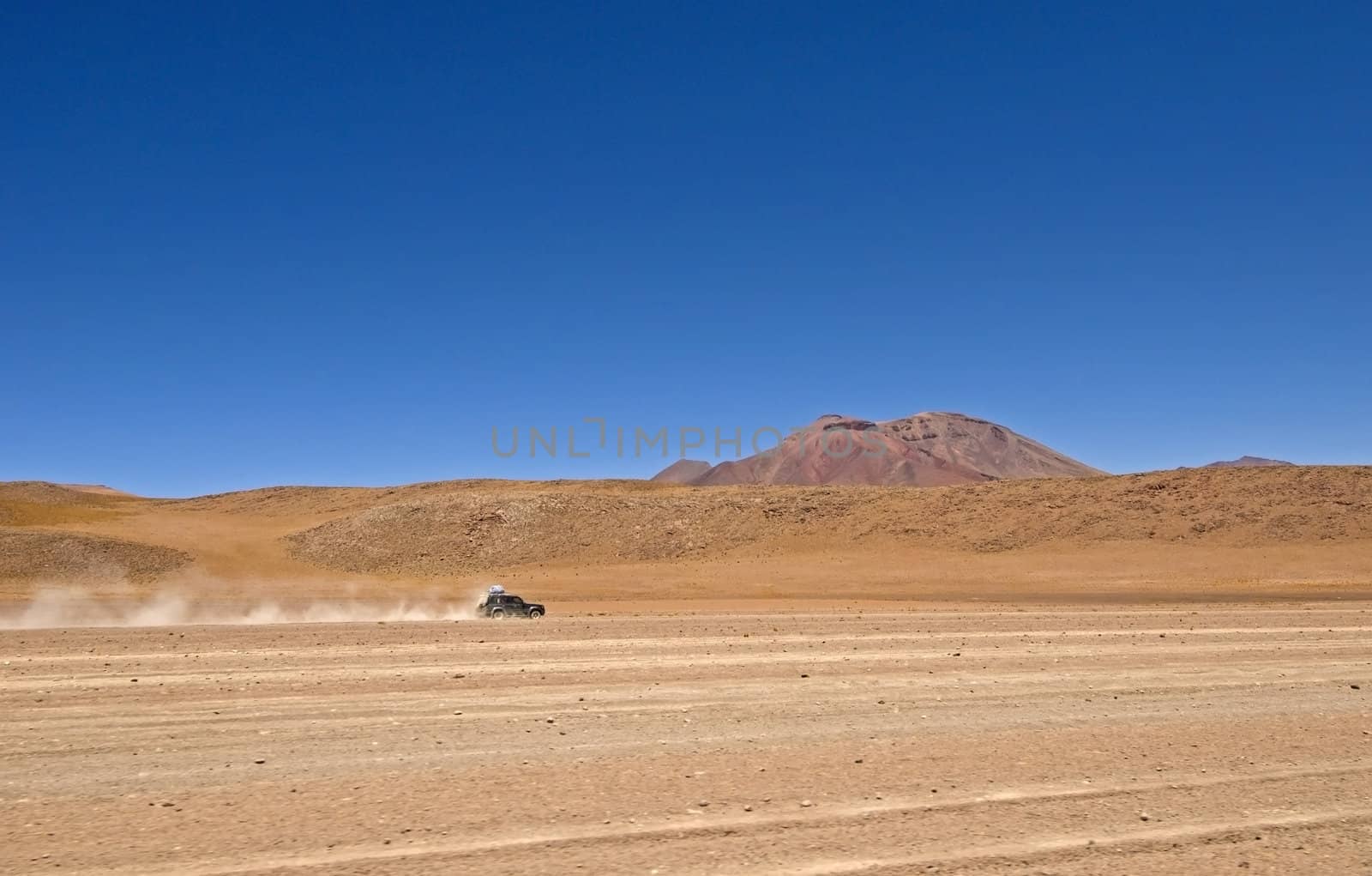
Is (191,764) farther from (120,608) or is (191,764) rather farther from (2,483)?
(2,483)

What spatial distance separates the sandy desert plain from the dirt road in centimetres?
6

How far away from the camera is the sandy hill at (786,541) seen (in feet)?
181

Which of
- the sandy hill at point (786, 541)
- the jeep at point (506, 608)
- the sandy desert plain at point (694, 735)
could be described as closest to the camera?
the sandy desert plain at point (694, 735)

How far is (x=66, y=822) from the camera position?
908 cm

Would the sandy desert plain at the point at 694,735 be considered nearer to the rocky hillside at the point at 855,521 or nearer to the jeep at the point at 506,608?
the jeep at the point at 506,608

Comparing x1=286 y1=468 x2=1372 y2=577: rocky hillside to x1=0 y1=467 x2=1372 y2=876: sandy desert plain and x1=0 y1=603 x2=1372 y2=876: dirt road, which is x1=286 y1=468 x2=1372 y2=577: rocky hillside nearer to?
x1=0 y1=467 x2=1372 y2=876: sandy desert plain

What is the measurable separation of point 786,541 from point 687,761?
6074 cm

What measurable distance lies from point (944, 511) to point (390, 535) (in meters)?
40.1

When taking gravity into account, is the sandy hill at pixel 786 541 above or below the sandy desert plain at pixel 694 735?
above

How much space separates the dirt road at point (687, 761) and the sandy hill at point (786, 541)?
29142 mm

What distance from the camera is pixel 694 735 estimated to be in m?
13.2

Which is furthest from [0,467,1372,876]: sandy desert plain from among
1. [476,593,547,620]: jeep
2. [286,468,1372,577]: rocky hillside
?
[286,468,1372,577]: rocky hillside

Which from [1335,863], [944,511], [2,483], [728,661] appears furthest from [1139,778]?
[2,483]

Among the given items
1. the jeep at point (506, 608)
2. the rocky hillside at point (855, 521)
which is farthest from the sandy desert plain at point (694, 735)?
the rocky hillside at point (855, 521)
